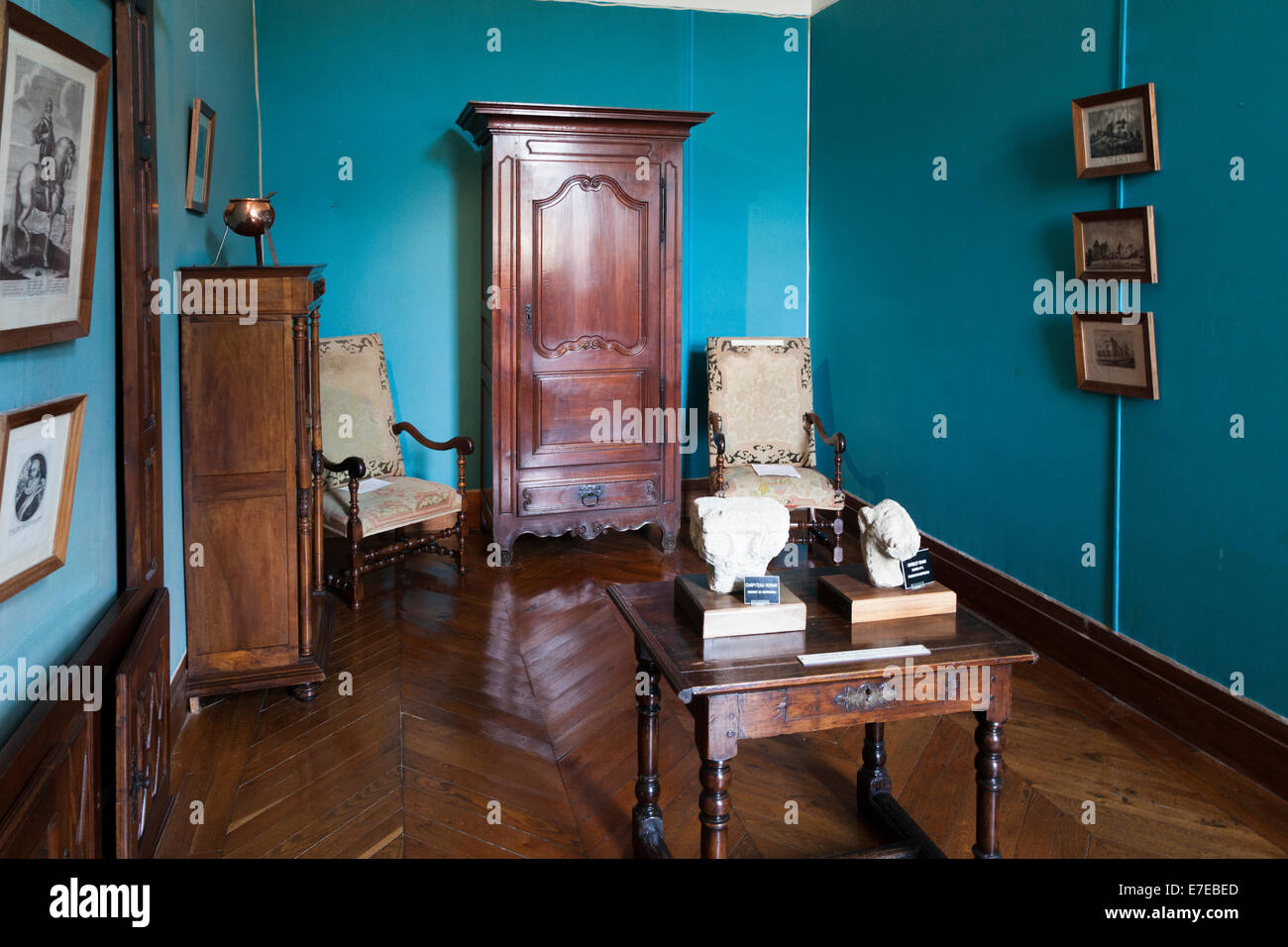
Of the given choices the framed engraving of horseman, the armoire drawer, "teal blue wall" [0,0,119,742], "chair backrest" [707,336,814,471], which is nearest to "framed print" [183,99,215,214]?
"teal blue wall" [0,0,119,742]

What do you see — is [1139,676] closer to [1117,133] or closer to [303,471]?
[1117,133]

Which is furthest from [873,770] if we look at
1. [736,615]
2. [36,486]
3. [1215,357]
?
[36,486]

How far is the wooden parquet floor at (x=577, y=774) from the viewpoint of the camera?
280cm

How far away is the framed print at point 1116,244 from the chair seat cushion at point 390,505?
3.05 m

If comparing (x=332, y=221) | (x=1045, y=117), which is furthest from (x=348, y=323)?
(x=1045, y=117)

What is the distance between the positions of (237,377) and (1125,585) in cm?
326

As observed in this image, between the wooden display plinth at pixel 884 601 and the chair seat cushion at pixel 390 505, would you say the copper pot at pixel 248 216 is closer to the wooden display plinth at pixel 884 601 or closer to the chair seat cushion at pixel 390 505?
the chair seat cushion at pixel 390 505

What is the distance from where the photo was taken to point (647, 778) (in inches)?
108

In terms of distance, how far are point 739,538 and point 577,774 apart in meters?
1.18

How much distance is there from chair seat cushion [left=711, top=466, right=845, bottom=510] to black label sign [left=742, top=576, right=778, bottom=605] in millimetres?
2808

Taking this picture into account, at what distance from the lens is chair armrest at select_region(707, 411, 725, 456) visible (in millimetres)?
5441

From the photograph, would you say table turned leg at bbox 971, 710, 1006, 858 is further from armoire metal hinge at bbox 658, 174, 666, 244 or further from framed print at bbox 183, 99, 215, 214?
armoire metal hinge at bbox 658, 174, 666, 244
